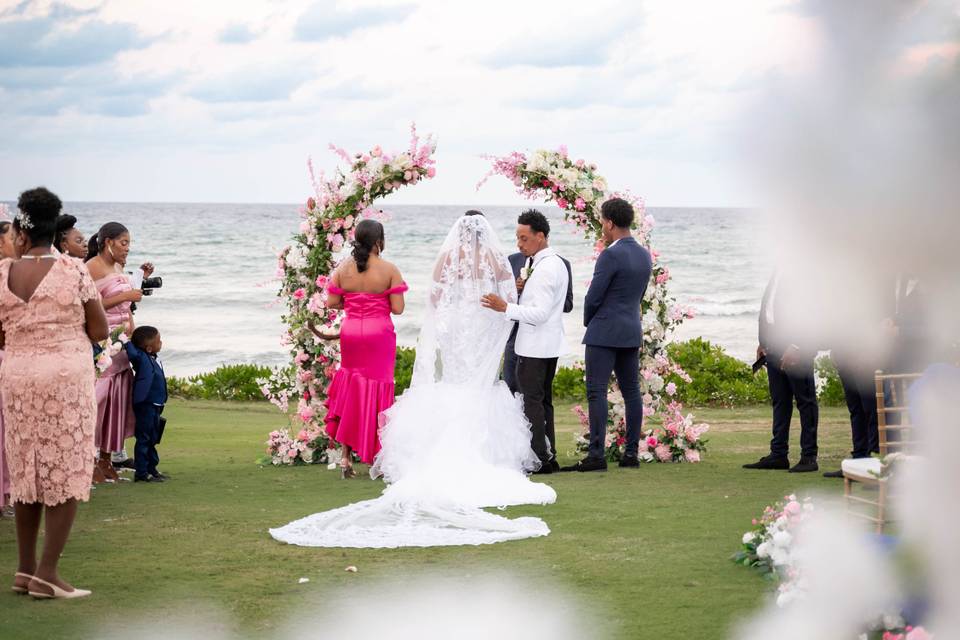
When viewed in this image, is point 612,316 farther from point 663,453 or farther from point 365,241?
point 365,241

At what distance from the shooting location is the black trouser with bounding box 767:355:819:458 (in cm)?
890

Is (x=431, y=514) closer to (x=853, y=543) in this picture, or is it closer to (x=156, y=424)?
(x=156, y=424)

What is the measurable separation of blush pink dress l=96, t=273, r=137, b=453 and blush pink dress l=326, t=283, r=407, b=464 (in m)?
1.63

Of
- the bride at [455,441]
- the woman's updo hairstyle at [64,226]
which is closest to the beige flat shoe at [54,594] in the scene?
the bride at [455,441]

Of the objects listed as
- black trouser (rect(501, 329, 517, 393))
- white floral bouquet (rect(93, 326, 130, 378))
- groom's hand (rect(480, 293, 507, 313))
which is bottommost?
black trouser (rect(501, 329, 517, 393))

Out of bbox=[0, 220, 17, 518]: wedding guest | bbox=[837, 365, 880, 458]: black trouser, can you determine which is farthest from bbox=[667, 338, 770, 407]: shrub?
bbox=[0, 220, 17, 518]: wedding guest

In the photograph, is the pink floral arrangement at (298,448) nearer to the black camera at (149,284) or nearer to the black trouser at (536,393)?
the black camera at (149,284)

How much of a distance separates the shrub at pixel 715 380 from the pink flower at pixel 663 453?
459 cm

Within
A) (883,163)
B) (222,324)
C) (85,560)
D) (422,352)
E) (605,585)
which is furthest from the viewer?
(222,324)

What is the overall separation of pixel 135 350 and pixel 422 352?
228cm

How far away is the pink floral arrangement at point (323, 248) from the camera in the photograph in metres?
10.4

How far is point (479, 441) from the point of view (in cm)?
857

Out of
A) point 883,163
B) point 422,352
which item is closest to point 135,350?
point 422,352

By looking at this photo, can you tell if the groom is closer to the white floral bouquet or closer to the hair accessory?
the white floral bouquet
